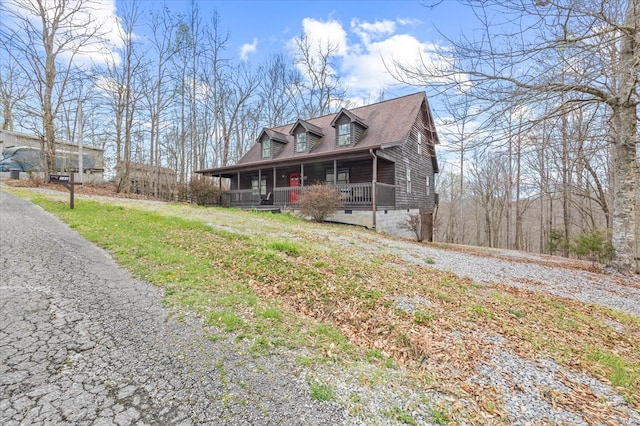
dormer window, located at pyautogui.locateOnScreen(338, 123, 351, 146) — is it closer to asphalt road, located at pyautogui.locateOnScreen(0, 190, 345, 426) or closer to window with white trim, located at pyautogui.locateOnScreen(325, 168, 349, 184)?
window with white trim, located at pyautogui.locateOnScreen(325, 168, 349, 184)

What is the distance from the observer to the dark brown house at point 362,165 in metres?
13.6

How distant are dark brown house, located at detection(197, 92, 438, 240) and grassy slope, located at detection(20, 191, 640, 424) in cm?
719

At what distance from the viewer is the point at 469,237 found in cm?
2884

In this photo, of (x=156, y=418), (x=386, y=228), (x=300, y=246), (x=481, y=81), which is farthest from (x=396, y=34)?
(x=386, y=228)

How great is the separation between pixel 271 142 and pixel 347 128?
5669mm

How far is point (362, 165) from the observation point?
1583cm

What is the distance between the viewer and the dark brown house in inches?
534

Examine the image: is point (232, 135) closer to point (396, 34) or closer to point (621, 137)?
point (396, 34)

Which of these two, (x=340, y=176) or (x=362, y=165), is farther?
(x=340, y=176)

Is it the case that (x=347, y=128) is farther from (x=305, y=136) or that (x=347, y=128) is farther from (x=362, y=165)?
(x=305, y=136)

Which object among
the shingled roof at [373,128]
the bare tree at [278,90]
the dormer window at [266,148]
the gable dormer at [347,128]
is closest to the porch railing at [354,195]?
the shingled roof at [373,128]

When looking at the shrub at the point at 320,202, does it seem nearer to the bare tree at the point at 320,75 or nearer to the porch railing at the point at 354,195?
the porch railing at the point at 354,195

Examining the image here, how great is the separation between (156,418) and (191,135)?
27.7 metres

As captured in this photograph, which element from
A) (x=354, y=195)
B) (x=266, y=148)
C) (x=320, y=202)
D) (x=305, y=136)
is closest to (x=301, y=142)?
(x=305, y=136)
